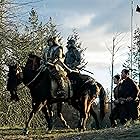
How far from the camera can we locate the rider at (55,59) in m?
17.6

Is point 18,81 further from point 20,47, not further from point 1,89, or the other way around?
point 1,89

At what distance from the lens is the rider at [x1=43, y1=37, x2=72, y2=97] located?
1758 cm

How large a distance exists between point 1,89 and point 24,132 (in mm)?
6964

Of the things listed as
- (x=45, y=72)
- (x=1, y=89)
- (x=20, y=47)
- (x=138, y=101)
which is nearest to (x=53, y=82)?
(x=45, y=72)

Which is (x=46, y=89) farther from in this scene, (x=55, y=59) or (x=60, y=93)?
(x=55, y=59)

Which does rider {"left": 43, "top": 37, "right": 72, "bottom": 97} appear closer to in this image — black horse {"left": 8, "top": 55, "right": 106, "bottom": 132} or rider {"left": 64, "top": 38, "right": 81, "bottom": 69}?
black horse {"left": 8, "top": 55, "right": 106, "bottom": 132}

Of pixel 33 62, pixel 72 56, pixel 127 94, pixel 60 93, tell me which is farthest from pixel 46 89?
pixel 127 94

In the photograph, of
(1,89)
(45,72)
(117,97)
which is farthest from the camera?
(1,89)

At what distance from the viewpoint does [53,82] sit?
17.7 meters

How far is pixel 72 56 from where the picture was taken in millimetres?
19016

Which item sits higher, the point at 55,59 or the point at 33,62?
the point at 55,59

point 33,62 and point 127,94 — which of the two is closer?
point 33,62

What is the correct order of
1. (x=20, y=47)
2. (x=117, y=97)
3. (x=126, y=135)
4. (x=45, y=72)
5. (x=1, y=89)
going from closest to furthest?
(x=126, y=135) → (x=20, y=47) → (x=45, y=72) → (x=117, y=97) → (x=1, y=89)

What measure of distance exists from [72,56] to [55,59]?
146 centimetres
